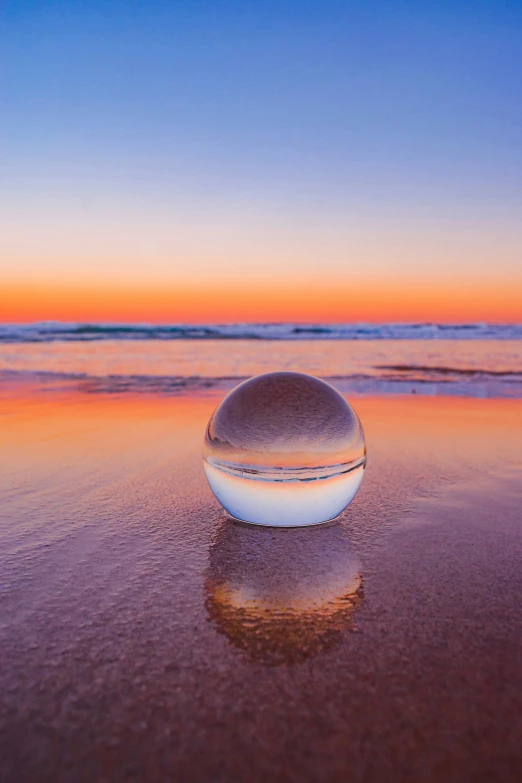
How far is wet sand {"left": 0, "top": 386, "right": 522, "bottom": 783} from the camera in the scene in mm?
1314

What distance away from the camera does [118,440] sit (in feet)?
15.9

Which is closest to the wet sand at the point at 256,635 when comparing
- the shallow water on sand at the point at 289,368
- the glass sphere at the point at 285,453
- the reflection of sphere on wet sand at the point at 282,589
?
the reflection of sphere on wet sand at the point at 282,589

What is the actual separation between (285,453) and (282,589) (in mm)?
582

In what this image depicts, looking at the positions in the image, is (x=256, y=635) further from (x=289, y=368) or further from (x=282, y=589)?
(x=289, y=368)

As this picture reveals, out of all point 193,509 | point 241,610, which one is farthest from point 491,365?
point 241,610

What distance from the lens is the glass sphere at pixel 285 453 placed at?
98.9 inches

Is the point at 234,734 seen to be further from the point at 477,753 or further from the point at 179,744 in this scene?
the point at 477,753

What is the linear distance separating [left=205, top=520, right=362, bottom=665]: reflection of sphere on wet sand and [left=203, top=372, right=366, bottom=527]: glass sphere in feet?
0.47

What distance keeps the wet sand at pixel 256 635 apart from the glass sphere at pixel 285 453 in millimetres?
148

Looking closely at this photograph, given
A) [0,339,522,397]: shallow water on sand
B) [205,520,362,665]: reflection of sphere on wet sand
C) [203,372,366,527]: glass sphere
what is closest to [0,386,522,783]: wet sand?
[205,520,362,665]: reflection of sphere on wet sand

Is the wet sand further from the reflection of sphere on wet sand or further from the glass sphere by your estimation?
the glass sphere

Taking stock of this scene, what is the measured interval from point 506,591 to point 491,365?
11440mm

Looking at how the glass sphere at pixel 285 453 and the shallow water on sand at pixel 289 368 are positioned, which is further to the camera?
the shallow water on sand at pixel 289 368

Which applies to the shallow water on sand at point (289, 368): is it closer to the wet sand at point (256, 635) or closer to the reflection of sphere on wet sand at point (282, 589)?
the wet sand at point (256, 635)
